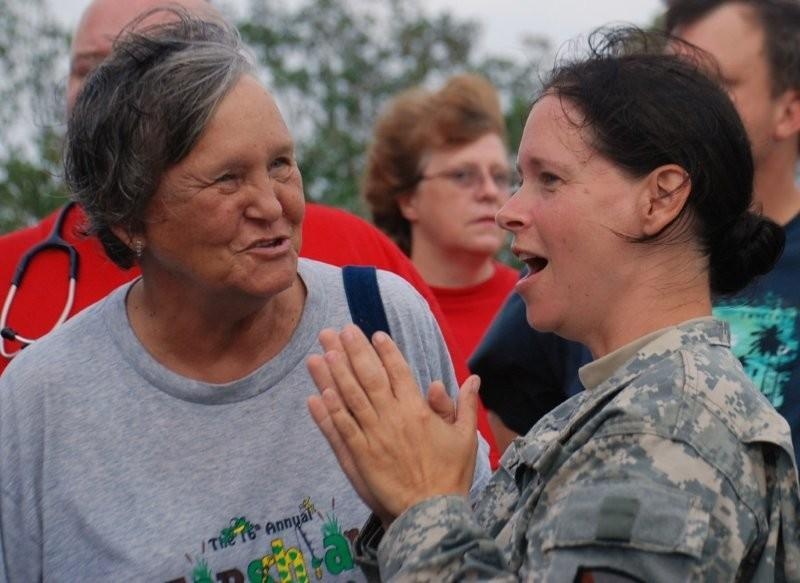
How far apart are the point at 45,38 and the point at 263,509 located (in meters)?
7.87

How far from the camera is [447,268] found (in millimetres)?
5773

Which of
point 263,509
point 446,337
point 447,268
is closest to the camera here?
point 263,509

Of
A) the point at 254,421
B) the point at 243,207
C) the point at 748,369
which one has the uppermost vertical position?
the point at 243,207

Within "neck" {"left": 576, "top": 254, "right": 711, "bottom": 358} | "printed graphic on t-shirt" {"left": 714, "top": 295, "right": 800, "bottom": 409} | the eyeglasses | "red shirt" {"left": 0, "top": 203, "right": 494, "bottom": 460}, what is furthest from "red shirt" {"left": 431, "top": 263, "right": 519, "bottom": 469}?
"neck" {"left": 576, "top": 254, "right": 711, "bottom": 358}

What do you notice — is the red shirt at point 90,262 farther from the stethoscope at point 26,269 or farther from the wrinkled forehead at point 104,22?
the wrinkled forehead at point 104,22

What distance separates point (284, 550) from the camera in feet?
8.88

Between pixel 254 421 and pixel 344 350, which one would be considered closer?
pixel 344 350

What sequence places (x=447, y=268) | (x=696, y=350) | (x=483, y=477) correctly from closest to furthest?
(x=696, y=350) → (x=483, y=477) → (x=447, y=268)

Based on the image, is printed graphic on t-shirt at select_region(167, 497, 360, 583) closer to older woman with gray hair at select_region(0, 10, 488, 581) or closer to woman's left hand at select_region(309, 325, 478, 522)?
older woman with gray hair at select_region(0, 10, 488, 581)

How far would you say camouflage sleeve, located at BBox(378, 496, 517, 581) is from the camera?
2.21 metres

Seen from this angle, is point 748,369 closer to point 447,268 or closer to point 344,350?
point 344,350

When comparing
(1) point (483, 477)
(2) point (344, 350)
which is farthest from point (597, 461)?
(1) point (483, 477)

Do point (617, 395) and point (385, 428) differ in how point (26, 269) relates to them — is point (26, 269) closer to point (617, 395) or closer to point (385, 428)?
point (385, 428)

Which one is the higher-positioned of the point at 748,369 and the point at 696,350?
the point at 696,350
